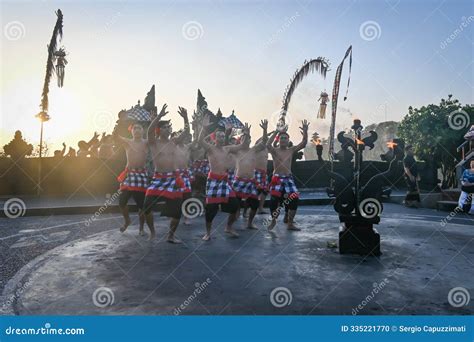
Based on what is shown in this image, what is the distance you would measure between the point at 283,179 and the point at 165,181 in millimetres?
2286

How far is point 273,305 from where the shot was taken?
110 inches

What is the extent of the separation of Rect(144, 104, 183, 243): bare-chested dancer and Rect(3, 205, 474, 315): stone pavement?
14.8 inches

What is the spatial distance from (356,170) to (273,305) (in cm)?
268

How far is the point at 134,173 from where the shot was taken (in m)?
6.23

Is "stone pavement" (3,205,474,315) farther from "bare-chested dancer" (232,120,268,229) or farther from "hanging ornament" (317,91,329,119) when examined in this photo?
"hanging ornament" (317,91,329,119)

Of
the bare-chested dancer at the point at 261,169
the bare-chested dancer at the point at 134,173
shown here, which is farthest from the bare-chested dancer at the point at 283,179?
the bare-chested dancer at the point at 134,173

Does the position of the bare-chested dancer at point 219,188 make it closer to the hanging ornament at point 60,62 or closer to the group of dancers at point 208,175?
the group of dancers at point 208,175

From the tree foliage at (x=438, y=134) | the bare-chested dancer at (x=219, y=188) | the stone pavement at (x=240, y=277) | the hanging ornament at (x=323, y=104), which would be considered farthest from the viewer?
the tree foliage at (x=438, y=134)

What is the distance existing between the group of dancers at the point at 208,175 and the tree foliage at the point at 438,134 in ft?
65.9

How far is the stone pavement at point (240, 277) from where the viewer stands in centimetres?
280

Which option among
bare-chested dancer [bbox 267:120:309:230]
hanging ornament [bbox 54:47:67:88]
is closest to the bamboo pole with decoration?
hanging ornament [bbox 54:47:67:88]

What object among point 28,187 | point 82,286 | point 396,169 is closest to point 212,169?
point 396,169

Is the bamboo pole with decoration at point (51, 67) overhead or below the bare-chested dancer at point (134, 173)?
overhead

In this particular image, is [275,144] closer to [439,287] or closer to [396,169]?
[396,169]
